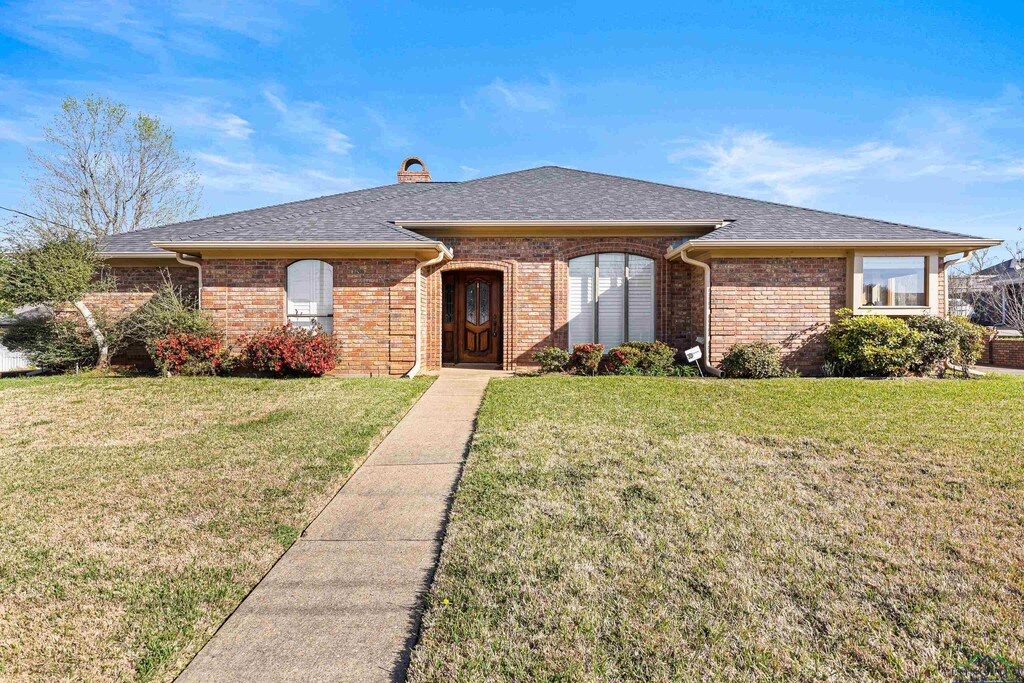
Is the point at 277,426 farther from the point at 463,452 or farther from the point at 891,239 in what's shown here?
the point at 891,239

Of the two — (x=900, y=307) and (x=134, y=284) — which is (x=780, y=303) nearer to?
(x=900, y=307)

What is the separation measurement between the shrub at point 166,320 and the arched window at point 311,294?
177 centimetres

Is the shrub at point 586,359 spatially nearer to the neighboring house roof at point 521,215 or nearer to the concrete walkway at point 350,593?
the neighboring house roof at point 521,215

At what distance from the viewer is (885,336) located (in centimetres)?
998

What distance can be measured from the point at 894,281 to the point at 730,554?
10.9 m

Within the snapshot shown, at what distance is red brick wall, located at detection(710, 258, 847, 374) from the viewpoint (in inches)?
422

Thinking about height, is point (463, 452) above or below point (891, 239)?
below

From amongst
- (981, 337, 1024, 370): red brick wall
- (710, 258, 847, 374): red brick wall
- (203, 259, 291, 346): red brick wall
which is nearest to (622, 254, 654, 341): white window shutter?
(710, 258, 847, 374): red brick wall

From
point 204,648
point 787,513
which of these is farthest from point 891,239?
point 204,648

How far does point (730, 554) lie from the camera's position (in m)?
3.05

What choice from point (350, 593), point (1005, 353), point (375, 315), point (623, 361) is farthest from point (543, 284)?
point (1005, 353)

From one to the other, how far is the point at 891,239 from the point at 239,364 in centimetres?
1409

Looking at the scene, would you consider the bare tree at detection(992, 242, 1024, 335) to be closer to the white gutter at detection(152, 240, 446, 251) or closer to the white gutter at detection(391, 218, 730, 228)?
the white gutter at detection(391, 218, 730, 228)

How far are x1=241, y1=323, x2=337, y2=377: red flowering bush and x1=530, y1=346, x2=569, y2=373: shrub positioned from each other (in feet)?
14.7
